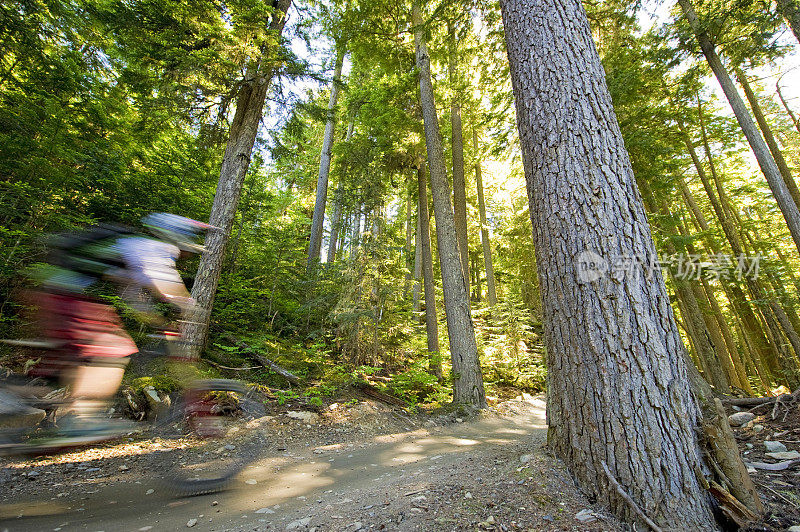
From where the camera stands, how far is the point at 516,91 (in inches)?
114

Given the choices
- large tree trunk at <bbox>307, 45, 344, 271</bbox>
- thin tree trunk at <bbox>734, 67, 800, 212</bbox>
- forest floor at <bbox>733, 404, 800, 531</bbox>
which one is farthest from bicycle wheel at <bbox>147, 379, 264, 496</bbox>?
thin tree trunk at <bbox>734, 67, 800, 212</bbox>

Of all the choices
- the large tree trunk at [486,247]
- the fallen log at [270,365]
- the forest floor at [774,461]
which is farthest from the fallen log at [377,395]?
the large tree trunk at [486,247]

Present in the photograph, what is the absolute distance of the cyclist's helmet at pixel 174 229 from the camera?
377 cm

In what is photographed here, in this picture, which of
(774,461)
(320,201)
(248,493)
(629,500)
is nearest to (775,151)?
(774,461)

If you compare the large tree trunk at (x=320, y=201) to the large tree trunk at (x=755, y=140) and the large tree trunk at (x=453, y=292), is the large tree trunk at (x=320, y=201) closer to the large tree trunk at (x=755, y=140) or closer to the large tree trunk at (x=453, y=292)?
the large tree trunk at (x=453, y=292)

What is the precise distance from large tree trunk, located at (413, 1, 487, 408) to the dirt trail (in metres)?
2.73

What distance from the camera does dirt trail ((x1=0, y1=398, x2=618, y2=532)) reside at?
2088 millimetres

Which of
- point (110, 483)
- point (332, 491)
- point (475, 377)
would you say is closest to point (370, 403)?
point (475, 377)

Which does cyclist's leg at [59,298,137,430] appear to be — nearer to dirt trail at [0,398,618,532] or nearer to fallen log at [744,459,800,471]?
dirt trail at [0,398,618,532]

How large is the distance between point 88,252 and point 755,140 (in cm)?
1328

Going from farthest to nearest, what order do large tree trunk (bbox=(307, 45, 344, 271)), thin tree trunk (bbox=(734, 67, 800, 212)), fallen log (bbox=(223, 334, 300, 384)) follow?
large tree trunk (bbox=(307, 45, 344, 271)), thin tree trunk (bbox=(734, 67, 800, 212)), fallen log (bbox=(223, 334, 300, 384))

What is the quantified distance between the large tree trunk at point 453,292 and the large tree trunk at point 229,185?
4149 millimetres

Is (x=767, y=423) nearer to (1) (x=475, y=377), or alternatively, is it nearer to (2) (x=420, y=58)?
(1) (x=475, y=377)

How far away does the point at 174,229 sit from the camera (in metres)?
3.93
